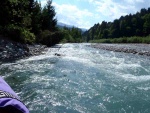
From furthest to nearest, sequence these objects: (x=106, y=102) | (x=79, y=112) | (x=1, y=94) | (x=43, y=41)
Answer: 1. (x=43, y=41)
2. (x=106, y=102)
3. (x=79, y=112)
4. (x=1, y=94)

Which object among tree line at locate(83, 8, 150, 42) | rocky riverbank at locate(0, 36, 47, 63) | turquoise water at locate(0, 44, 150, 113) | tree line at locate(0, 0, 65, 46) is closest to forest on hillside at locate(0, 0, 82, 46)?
tree line at locate(0, 0, 65, 46)

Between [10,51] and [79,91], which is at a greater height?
[10,51]

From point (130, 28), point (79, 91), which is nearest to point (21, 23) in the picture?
point (79, 91)

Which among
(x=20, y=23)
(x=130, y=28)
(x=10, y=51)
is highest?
(x=20, y=23)

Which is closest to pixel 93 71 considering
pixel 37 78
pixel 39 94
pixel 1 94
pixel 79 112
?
pixel 37 78

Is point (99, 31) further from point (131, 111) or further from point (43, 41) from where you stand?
point (131, 111)

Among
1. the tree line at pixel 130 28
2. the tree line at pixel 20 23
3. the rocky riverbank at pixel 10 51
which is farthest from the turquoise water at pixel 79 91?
the tree line at pixel 130 28

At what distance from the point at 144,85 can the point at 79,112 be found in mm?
4703

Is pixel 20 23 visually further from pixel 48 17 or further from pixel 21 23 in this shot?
pixel 48 17

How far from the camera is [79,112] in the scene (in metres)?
7.06

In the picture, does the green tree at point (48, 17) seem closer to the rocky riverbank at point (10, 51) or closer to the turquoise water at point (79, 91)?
the rocky riverbank at point (10, 51)

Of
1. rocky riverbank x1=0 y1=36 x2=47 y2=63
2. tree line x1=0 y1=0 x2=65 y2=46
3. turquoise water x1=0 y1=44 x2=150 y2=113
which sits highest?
tree line x1=0 y1=0 x2=65 y2=46

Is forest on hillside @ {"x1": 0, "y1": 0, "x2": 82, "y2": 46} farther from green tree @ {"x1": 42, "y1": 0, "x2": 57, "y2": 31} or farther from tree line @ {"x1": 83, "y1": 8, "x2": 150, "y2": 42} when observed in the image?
tree line @ {"x1": 83, "y1": 8, "x2": 150, "y2": 42}

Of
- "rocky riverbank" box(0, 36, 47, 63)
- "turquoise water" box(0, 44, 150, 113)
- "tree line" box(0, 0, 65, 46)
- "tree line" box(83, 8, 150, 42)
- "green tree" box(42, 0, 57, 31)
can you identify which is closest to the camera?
"turquoise water" box(0, 44, 150, 113)
